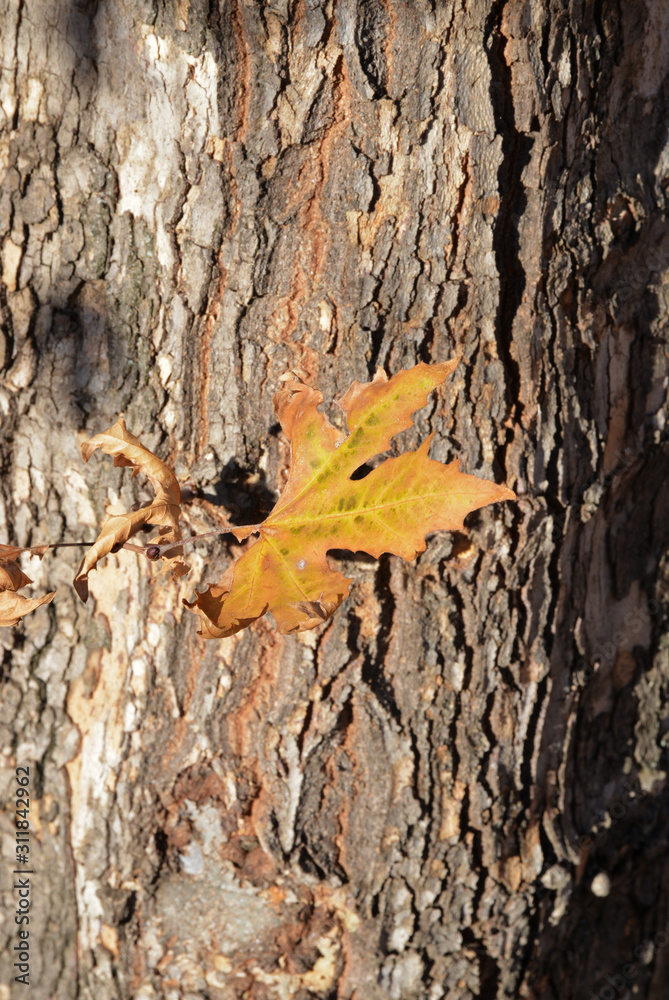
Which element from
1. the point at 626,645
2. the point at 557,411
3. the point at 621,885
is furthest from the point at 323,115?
the point at 621,885

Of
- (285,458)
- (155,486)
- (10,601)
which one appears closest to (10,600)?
(10,601)

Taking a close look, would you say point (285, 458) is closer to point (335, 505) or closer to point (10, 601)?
point (335, 505)

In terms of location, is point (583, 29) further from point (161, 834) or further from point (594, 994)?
point (594, 994)

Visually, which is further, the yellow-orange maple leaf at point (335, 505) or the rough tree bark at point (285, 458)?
the rough tree bark at point (285, 458)

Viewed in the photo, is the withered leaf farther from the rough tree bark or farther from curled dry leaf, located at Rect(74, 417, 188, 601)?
the rough tree bark

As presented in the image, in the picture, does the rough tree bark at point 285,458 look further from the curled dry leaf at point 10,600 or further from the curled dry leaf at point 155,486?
the curled dry leaf at point 10,600

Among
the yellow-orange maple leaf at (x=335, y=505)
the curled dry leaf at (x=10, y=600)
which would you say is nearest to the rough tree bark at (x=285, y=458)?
the yellow-orange maple leaf at (x=335, y=505)

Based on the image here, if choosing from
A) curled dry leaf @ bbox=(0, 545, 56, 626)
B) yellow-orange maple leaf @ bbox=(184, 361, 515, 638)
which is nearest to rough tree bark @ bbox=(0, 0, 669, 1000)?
yellow-orange maple leaf @ bbox=(184, 361, 515, 638)
